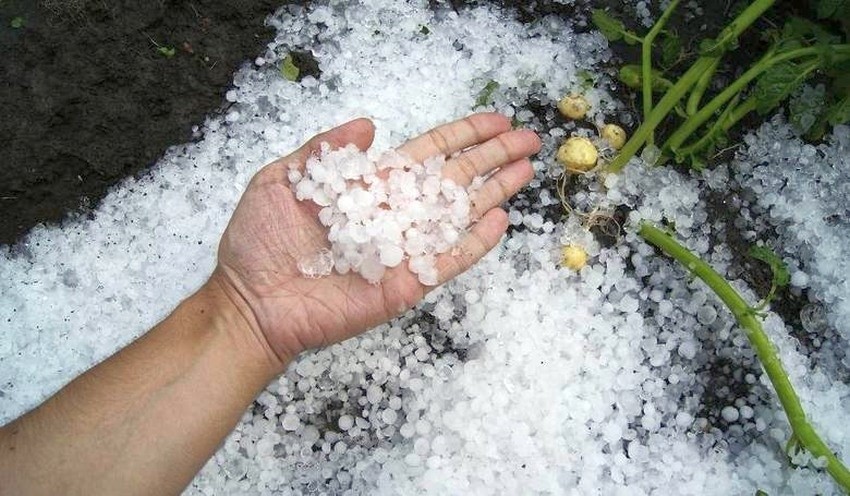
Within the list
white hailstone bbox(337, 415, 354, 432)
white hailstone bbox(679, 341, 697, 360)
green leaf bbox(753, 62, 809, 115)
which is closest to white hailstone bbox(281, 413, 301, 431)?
white hailstone bbox(337, 415, 354, 432)

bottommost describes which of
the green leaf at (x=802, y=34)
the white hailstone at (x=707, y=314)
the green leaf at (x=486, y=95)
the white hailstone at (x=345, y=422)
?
the white hailstone at (x=345, y=422)

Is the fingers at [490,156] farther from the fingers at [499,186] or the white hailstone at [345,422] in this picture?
the white hailstone at [345,422]

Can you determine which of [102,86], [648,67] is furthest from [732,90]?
[102,86]

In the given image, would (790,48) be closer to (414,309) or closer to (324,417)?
(414,309)

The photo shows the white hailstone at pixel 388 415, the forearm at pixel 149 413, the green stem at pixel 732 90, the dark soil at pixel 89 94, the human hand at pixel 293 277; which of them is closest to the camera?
the forearm at pixel 149 413

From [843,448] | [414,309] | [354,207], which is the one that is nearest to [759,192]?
[843,448]

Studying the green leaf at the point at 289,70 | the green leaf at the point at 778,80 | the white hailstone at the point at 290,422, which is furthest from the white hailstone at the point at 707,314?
the green leaf at the point at 289,70

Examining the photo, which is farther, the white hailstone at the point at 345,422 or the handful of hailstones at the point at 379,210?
the white hailstone at the point at 345,422
